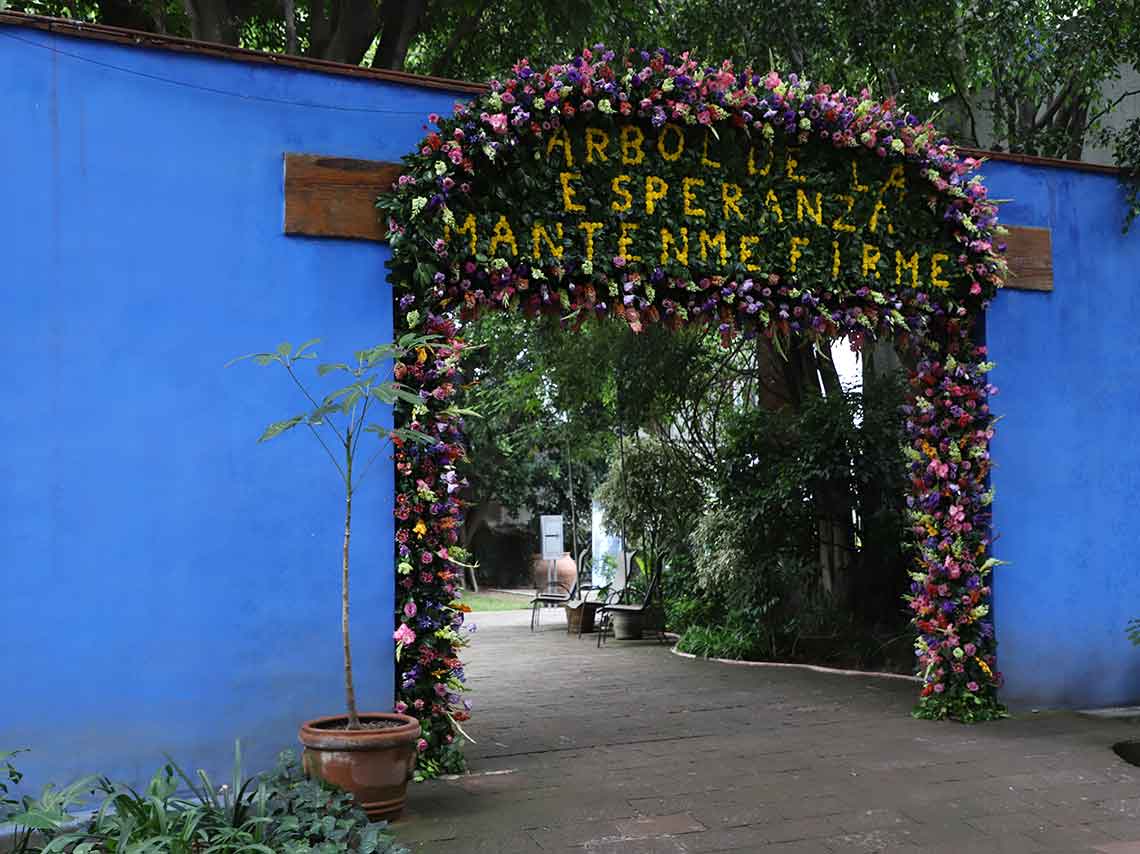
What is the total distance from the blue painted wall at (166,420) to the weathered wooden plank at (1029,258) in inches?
165

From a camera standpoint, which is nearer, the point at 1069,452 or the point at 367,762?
the point at 367,762

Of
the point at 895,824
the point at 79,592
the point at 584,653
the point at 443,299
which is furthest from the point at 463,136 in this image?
the point at 584,653

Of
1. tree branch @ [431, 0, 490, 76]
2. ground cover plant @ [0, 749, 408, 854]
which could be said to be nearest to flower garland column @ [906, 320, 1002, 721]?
ground cover plant @ [0, 749, 408, 854]

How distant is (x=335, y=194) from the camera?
17.9 feet

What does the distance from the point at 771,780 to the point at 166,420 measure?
3448 mm

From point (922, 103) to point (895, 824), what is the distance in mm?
7595

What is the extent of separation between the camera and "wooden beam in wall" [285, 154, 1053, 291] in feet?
17.6

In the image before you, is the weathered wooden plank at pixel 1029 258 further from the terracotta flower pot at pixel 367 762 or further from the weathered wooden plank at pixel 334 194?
the terracotta flower pot at pixel 367 762

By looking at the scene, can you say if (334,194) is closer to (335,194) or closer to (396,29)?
(335,194)

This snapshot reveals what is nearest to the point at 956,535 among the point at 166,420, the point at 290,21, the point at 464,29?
the point at 166,420

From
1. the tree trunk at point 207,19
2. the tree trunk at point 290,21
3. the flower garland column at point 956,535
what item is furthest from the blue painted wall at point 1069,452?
the tree trunk at point 207,19

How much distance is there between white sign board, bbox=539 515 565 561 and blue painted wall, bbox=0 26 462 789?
49.4 ft

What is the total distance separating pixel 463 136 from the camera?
5473 mm

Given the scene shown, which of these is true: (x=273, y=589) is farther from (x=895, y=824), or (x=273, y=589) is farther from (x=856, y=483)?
(x=856, y=483)
